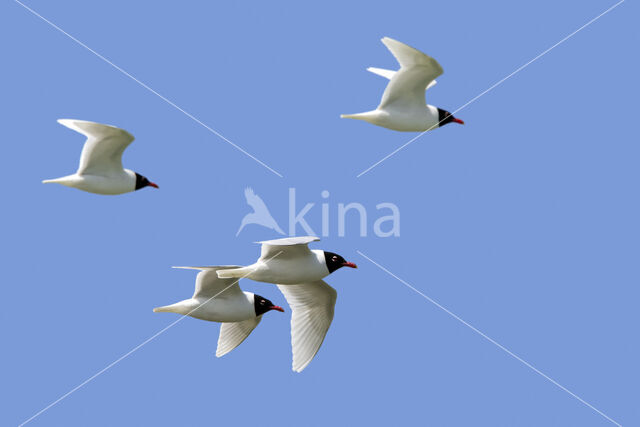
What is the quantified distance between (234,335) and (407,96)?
14.1 ft

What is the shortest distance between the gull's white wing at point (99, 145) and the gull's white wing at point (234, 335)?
290cm

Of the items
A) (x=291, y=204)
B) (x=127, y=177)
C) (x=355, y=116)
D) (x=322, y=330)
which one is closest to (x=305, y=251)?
(x=291, y=204)

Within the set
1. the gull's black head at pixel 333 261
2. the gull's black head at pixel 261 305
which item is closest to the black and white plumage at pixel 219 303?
the gull's black head at pixel 261 305

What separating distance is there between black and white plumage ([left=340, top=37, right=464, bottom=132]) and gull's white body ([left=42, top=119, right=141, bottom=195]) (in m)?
3.23

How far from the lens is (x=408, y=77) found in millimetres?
12164

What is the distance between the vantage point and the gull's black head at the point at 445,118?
13.0 metres

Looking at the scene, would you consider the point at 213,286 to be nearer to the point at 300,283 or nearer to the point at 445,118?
the point at 300,283

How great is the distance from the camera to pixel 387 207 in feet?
37.8

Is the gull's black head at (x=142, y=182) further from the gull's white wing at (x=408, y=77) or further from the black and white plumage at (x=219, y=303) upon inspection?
the gull's white wing at (x=408, y=77)

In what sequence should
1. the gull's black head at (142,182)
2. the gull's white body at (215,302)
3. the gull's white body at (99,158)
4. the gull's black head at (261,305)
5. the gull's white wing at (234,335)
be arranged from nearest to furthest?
the gull's white body at (215,302)
the gull's black head at (261,305)
the gull's white body at (99,158)
the gull's white wing at (234,335)
the gull's black head at (142,182)

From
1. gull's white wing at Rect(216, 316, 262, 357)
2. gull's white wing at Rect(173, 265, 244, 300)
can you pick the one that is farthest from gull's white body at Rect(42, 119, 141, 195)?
gull's white wing at Rect(216, 316, 262, 357)

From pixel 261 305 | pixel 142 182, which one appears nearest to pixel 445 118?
pixel 261 305

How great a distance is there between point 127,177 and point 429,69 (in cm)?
465

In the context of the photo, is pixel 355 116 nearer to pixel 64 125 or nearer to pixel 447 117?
pixel 447 117
